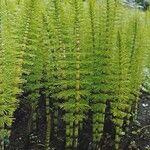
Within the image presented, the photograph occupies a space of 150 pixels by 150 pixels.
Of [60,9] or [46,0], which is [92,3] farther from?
[46,0]

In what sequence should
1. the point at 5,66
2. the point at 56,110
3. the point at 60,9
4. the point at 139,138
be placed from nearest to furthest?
the point at 5,66 < the point at 60,9 < the point at 56,110 < the point at 139,138

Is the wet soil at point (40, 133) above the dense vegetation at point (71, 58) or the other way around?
the other way around

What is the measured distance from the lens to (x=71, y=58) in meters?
4.58

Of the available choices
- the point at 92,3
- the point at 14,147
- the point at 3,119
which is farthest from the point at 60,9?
the point at 14,147

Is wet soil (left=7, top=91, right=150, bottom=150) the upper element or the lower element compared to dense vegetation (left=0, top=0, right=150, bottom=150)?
lower

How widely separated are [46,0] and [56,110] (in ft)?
3.58

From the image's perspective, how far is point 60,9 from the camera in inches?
179

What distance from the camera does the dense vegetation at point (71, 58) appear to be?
4441 mm

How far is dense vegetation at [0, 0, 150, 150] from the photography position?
14.6ft

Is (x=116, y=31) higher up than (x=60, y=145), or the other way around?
(x=116, y=31)

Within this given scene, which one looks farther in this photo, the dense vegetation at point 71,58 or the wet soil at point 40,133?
the wet soil at point 40,133

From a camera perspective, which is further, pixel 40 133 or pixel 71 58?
pixel 40 133

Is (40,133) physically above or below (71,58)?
below

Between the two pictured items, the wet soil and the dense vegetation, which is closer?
the dense vegetation
